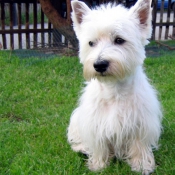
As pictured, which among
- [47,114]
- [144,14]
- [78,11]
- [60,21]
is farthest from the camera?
[60,21]

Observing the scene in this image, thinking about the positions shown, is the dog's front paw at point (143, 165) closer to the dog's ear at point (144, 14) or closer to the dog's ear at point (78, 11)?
the dog's ear at point (144, 14)

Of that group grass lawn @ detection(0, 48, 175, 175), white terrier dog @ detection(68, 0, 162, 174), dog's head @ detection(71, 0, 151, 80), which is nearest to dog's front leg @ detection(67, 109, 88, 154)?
grass lawn @ detection(0, 48, 175, 175)

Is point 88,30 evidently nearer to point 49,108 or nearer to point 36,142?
point 36,142

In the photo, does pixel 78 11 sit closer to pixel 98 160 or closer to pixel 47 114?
pixel 98 160

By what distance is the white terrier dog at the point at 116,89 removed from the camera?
3.27 metres

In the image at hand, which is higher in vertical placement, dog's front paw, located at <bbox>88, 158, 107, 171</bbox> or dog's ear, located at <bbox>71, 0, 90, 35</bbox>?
dog's ear, located at <bbox>71, 0, 90, 35</bbox>

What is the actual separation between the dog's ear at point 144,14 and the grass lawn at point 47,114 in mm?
1301

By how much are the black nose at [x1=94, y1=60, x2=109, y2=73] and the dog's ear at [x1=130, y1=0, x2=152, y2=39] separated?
0.52 meters

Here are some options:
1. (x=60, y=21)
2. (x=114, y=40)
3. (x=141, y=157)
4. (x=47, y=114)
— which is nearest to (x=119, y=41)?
(x=114, y=40)

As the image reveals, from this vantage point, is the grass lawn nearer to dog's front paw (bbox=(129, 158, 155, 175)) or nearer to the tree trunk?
dog's front paw (bbox=(129, 158, 155, 175))

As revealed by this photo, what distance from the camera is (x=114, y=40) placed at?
131 inches

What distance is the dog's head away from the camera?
3221 millimetres

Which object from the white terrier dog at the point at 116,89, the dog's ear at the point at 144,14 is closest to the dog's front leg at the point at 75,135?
the white terrier dog at the point at 116,89

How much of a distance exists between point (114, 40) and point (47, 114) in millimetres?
1963
